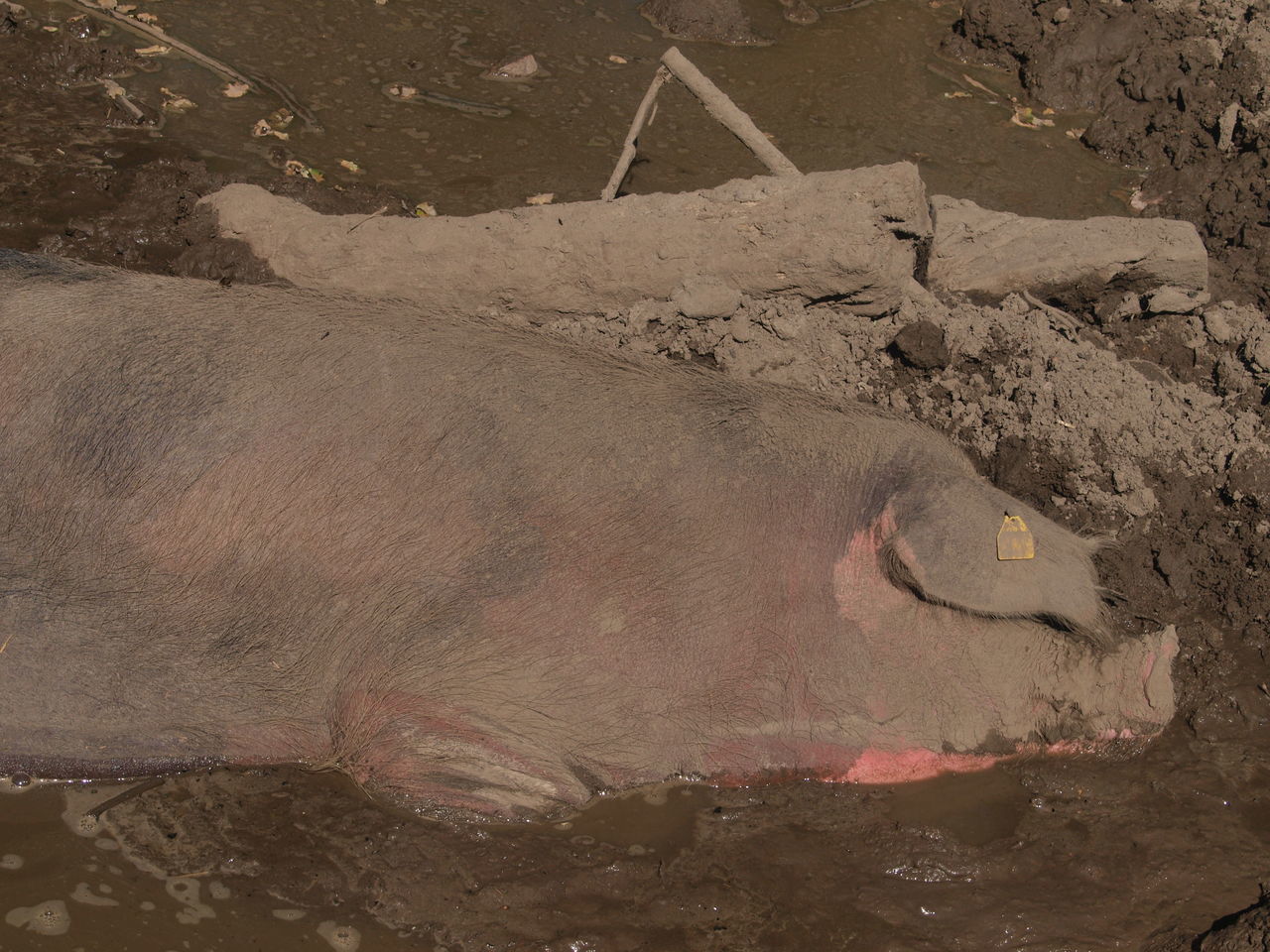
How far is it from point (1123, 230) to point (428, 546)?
2789 mm

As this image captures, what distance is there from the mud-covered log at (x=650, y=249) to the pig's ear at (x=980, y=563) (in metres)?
0.97

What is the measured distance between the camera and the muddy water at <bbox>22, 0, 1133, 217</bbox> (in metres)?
5.06

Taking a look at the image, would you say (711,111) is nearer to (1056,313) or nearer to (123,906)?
(1056,313)

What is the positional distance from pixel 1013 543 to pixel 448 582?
1.49 meters

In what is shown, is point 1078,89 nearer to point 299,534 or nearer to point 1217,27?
point 1217,27

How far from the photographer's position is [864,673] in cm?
292

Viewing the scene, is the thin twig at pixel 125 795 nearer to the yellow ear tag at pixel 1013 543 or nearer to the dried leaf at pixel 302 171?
the yellow ear tag at pixel 1013 543

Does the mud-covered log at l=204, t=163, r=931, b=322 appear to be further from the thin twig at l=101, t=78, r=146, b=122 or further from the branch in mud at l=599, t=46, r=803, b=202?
the thin twig at l=101, t=78, r=146, b=122

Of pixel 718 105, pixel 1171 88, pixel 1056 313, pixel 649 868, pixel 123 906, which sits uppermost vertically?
pixel 1171 88

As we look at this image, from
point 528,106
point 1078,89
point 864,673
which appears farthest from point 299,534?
point 1078,89

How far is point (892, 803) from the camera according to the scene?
9.77 ft

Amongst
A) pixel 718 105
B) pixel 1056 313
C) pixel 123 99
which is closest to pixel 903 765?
pixel 1056 313

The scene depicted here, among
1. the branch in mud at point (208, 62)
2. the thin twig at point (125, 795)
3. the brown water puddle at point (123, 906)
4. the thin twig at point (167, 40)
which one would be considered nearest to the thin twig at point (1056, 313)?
the brown water puddle at point (123, 906)

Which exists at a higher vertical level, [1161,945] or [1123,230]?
[1123,230]
